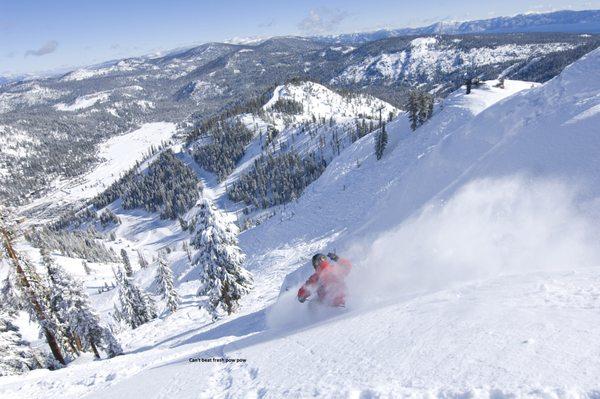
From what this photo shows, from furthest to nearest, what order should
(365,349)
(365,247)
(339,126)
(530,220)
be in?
(339,126) < (365,247) < (530,220) < (365,349)

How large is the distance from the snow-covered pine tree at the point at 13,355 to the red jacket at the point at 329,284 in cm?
2119

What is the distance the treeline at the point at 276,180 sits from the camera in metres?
155

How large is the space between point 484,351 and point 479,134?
2664 cm

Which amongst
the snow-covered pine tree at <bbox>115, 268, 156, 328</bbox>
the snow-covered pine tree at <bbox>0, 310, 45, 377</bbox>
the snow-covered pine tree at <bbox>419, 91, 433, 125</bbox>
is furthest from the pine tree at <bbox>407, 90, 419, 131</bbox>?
the snow-covered pine tree at <bbox>0, 310, 45, 377</bbox>

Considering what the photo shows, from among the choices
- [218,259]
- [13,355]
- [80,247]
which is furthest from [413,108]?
[80,247]

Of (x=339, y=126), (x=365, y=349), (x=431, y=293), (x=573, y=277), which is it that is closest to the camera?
(x=365, y=349)

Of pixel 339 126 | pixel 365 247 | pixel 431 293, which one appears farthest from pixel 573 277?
pixel 339 126

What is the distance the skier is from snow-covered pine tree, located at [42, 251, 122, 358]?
86.0ft

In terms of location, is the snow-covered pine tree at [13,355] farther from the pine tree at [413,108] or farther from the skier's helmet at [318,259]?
the pine tree at [413,108]

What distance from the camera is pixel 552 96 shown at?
83.8 ft

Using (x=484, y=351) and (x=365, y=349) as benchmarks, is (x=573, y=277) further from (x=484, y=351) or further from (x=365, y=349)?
(x=365, y=349)

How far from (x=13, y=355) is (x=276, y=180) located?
144769 mm

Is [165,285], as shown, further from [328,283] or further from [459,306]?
[459,306]

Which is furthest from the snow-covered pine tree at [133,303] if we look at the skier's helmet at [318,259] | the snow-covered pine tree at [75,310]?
the skier's helmet at [318,259]
